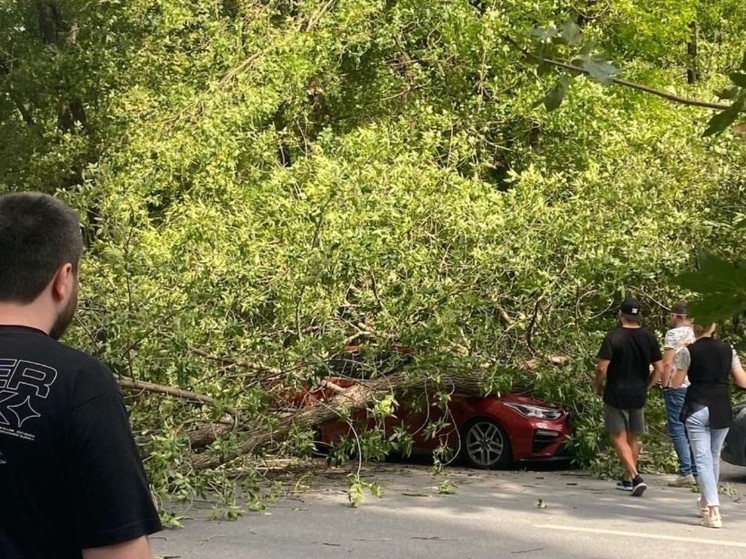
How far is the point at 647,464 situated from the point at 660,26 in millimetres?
8797

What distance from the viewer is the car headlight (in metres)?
11.3

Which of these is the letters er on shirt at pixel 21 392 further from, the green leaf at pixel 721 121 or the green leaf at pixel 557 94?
the green leaf at pixel 721 121

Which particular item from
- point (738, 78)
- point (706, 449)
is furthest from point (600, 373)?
point (738, 78)

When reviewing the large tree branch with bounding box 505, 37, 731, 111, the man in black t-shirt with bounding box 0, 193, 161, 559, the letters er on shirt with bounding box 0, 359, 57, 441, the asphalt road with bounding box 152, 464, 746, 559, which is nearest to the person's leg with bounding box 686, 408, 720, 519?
the asphalt road with bounding box 152, 464, 746, 559

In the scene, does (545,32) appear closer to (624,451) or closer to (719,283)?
(719,283)

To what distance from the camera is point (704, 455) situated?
8.29 m

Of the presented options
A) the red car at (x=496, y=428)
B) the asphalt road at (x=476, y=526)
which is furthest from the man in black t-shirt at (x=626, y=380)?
the red car at (x=496, y=428)

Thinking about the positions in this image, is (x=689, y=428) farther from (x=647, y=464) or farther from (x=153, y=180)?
(x=153, y=180)

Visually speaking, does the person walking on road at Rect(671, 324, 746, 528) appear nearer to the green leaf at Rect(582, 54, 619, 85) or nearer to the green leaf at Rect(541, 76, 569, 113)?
the green leaf at Rect(541, 76, 569, 113)

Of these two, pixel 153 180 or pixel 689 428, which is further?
pixel 153 180

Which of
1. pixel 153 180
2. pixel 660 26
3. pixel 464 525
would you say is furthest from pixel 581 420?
pixel 660 26

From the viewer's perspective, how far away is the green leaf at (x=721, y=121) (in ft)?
6.71

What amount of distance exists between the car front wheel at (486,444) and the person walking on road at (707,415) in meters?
3.18

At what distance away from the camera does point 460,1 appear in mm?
15234
